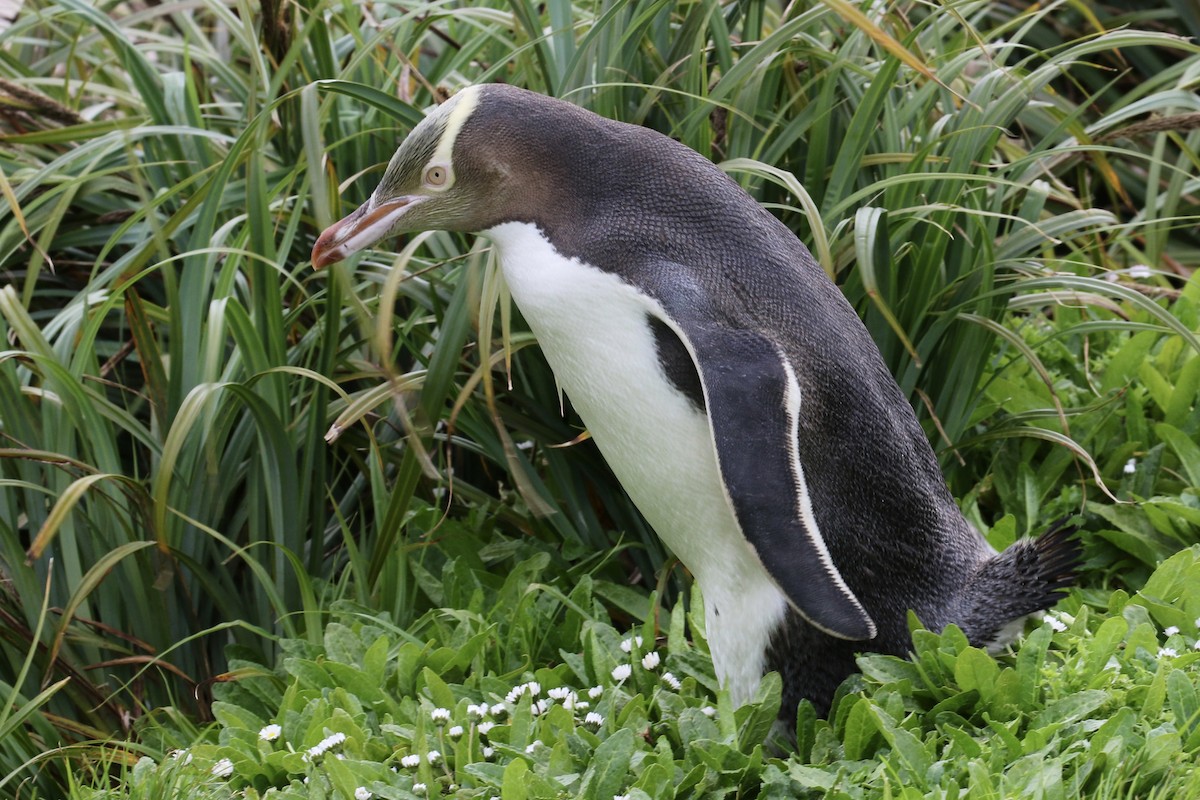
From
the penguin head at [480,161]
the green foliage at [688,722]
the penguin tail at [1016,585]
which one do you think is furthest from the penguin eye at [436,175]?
the penguin tail at [1016,585]

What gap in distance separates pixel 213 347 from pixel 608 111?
0.81 m

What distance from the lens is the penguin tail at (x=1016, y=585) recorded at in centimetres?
191

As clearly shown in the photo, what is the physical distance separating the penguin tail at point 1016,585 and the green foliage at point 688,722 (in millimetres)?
56

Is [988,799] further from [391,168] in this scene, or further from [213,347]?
[213,347]

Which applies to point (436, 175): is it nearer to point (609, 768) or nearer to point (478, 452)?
point (609, 768)

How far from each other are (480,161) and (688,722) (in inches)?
33.2

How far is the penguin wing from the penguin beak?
0.53 metres

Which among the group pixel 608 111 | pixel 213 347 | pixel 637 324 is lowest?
pixel 213 347

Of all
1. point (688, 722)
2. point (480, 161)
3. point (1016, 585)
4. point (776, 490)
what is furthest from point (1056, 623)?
point (480, 161)

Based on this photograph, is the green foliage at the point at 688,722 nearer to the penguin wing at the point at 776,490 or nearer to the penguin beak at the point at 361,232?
the penguin wing at the point at 776,490

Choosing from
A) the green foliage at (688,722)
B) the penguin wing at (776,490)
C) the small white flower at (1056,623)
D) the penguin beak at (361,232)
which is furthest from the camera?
the small white flower at (1056,623)

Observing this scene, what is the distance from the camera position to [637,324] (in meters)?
1.81

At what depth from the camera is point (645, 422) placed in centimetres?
185

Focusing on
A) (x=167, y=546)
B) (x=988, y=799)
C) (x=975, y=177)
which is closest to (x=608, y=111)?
(x=975, y=177)
